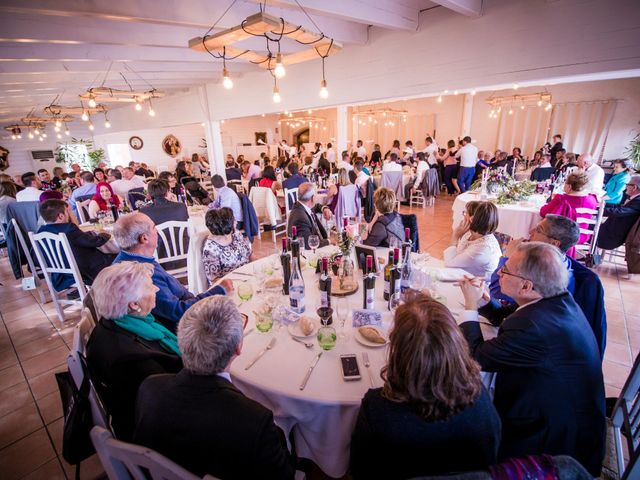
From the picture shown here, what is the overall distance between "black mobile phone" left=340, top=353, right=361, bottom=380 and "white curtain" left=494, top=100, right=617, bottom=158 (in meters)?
11.6

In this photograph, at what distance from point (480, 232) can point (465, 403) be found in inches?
66.7

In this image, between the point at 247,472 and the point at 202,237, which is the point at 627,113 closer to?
the point at 202,237

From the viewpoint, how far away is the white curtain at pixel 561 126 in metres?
9.09

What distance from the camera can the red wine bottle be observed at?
173cm

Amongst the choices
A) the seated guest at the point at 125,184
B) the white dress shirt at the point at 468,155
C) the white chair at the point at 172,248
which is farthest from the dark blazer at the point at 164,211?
the white dress shirt at the point at 468,155

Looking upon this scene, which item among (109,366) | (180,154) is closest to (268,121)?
(180,154)

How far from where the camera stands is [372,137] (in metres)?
15.2

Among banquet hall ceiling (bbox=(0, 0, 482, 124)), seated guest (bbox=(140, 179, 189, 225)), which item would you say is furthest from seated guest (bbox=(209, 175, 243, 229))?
banquet hall ceiling (bbox=(0, 0, 482, 124))

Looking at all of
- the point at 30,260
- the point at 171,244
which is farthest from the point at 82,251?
the point at 30,260

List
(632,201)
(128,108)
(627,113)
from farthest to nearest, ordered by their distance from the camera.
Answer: (128,108)
(627,113)
(632,201)

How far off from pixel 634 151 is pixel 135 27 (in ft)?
38.1

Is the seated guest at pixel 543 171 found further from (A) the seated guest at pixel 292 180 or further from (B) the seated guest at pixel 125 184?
(B) the seated guest at pixel 125 184

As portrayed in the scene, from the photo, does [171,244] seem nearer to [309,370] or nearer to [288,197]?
[288,197]

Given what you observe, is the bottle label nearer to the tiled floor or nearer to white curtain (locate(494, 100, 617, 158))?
the tiled floor
